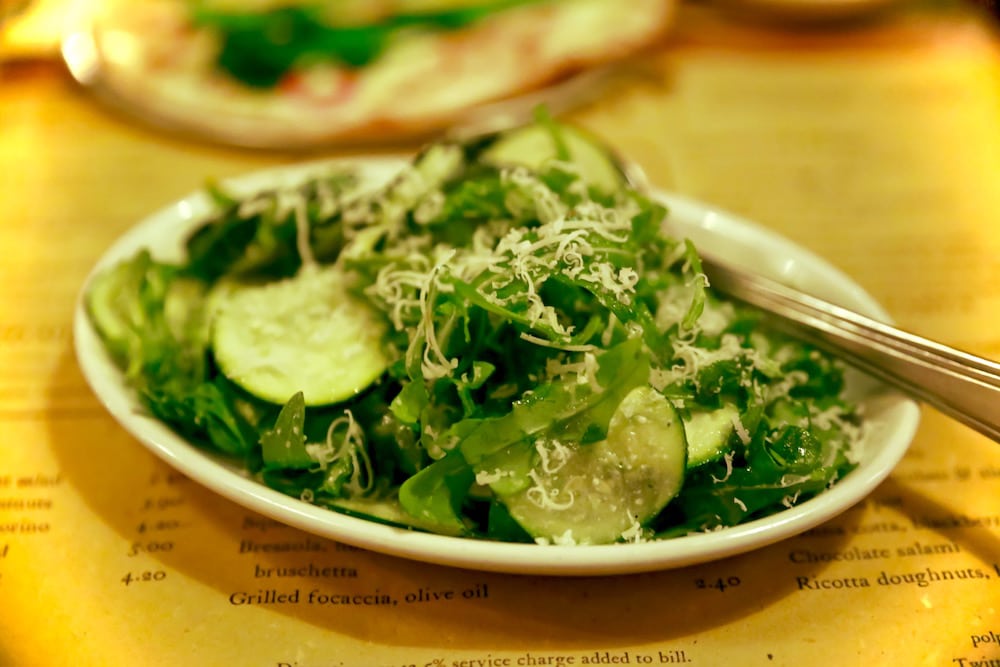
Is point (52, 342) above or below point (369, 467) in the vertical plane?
below

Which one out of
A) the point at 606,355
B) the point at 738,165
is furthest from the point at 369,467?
the point at 738,165

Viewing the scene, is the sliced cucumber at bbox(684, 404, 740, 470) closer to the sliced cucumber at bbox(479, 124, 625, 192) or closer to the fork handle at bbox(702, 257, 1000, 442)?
the fork handle at bbox(702, 257, 1000, 442)

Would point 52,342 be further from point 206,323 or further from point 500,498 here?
point 500,498

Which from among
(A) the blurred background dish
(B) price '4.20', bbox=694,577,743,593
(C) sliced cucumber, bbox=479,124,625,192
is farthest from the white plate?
(A) the blurred background dish

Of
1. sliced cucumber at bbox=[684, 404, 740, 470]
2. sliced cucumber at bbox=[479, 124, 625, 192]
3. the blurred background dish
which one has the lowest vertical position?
the blurred background dish

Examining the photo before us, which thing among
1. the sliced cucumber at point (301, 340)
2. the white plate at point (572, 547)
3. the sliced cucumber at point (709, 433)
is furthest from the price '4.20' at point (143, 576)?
the sliced cucumber at point (709, 433)
